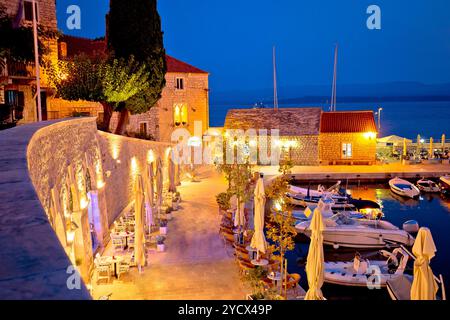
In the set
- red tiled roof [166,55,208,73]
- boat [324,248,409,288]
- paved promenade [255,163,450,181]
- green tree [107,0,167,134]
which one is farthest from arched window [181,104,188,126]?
boat [324,248,409,288]

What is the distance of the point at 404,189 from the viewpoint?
1171 inches

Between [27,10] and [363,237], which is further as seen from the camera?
[27,10]

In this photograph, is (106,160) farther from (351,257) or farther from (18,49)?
(351,257)

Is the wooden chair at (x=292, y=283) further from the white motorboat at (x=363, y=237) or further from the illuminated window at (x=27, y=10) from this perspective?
the illuminated window at (x=27, y=10)

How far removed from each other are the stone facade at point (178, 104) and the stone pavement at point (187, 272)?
54.0 ft

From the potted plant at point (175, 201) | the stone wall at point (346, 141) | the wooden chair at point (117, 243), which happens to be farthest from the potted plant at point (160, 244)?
the stone wall at point (346, 141)

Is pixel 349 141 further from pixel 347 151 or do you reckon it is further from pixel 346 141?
pixel 347 151

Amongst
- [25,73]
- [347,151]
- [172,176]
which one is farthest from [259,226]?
[347,151]

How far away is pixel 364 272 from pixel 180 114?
2513cm

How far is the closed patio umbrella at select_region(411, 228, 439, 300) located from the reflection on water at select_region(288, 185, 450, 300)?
5.77 metres

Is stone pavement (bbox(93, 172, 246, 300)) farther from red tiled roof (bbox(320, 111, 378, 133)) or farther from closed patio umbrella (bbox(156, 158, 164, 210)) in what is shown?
red tiled roof (bbox(320, 111, 378, 133))

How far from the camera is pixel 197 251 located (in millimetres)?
15484

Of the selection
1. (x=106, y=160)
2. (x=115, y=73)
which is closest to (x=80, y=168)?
(x=106, y=160)

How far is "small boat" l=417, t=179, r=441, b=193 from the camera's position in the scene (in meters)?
31.0
